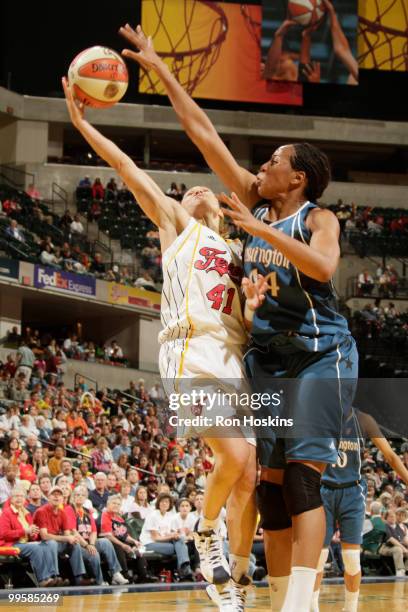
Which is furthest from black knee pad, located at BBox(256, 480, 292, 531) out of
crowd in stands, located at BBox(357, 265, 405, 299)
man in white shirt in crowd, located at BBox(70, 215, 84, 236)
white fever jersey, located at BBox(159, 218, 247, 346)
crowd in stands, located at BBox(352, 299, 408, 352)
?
crowd in stands, located at BBox(357, 265, 405, 299)

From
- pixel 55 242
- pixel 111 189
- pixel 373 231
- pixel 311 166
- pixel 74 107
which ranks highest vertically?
pixel 111 189

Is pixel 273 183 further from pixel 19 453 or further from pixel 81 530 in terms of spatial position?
pixel 19 453

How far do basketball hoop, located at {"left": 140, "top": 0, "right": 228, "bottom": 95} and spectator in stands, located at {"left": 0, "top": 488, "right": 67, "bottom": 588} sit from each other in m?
23.1

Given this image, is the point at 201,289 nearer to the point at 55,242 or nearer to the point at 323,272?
the point at 323,272

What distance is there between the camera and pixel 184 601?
8.79m

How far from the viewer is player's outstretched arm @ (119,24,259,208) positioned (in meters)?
4.93

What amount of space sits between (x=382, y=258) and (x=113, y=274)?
30.5 ft

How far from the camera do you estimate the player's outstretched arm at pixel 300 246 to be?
4.05m

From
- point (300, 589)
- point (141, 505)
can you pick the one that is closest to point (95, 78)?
point (300, 589)

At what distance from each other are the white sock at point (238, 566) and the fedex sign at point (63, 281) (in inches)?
765

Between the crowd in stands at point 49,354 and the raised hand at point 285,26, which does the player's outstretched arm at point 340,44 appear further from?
the crowd in stands at point 49,354

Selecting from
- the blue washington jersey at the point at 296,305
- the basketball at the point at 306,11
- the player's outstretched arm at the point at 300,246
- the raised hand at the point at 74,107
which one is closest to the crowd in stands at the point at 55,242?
the basketball at the point at 306,11

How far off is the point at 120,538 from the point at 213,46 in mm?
23633

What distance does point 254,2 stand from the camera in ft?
106
